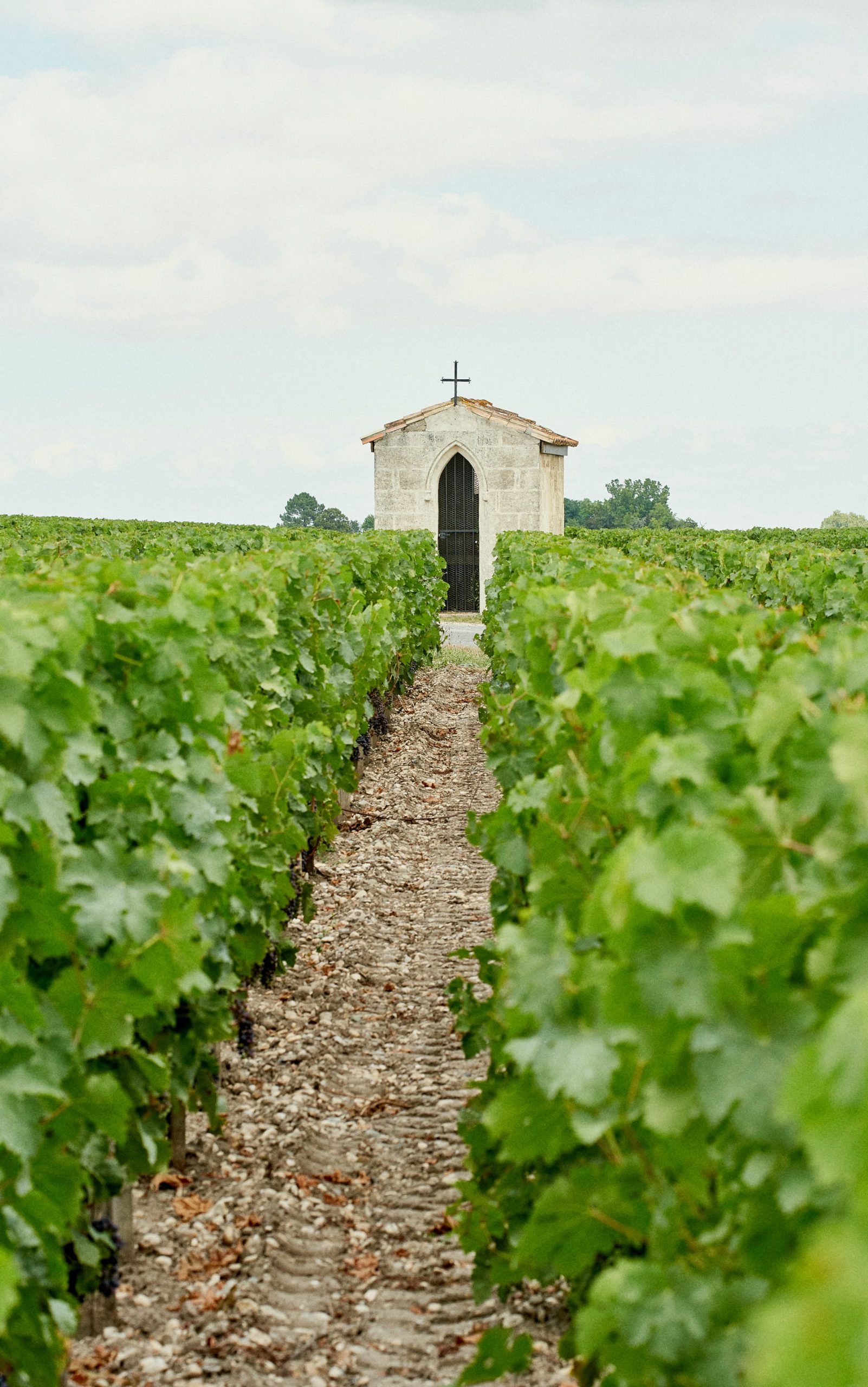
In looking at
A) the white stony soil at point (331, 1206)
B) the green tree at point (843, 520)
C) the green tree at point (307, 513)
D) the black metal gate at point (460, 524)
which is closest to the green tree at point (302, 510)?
the green tree at point (307, 513)

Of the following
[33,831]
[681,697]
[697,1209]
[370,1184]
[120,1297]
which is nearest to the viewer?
[697,1209]

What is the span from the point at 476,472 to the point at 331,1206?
81.9 ft

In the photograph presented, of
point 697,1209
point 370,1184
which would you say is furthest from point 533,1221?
point 370,1184

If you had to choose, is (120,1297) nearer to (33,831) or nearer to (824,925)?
(33,831)

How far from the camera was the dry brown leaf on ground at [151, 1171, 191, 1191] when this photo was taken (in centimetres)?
497

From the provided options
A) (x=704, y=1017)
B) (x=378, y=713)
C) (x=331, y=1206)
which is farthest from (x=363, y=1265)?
(x=378, y=713)

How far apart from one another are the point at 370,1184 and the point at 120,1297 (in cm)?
115

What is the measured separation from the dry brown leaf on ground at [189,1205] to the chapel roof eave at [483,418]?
24.9 m

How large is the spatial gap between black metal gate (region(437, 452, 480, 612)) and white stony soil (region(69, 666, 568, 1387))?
22.3 metres

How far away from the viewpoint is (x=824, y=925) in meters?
2.07

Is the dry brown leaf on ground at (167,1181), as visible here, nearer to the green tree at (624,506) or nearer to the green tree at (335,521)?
the green tree at (335,521)

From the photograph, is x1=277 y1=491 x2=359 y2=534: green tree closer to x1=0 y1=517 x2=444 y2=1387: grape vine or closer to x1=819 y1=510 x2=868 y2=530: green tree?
x1=819 y1=510 x2=868 y2=530: green tree

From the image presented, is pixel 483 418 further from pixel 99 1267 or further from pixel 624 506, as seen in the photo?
pixel 624 506

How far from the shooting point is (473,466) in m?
29.3
